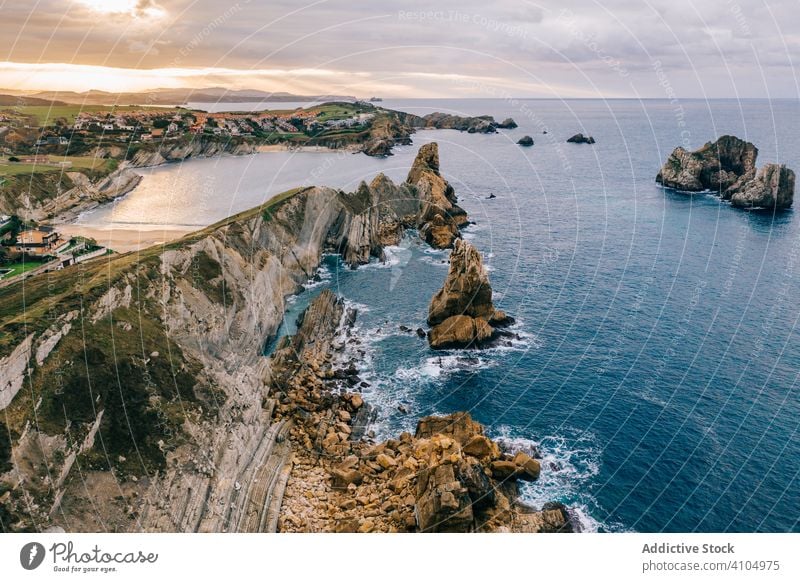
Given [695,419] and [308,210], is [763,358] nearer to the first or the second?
[695,419]

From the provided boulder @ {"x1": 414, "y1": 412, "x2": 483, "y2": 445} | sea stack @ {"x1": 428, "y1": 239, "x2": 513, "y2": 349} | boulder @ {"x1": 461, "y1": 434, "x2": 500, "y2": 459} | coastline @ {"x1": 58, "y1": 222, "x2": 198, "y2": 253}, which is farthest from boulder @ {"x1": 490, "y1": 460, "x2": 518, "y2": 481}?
coastline @ {"x1": 58, "y1": 222, "x2": 198, "y2": 253}

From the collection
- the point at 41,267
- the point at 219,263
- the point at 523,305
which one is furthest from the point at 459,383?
the point at 41,267

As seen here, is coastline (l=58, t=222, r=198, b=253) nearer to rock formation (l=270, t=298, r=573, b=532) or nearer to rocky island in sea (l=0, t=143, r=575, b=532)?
rocky island in sea (l=0, t=143, r=575, b=532)

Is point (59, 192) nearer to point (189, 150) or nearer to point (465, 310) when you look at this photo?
point (189, 150)

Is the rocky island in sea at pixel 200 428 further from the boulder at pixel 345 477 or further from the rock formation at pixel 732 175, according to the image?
the rock formation at pixel 732 175

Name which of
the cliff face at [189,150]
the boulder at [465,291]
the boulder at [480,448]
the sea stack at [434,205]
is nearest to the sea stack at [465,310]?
the boulder at [465,291]

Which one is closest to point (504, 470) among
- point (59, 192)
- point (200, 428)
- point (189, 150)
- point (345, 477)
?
point (345, 477)
